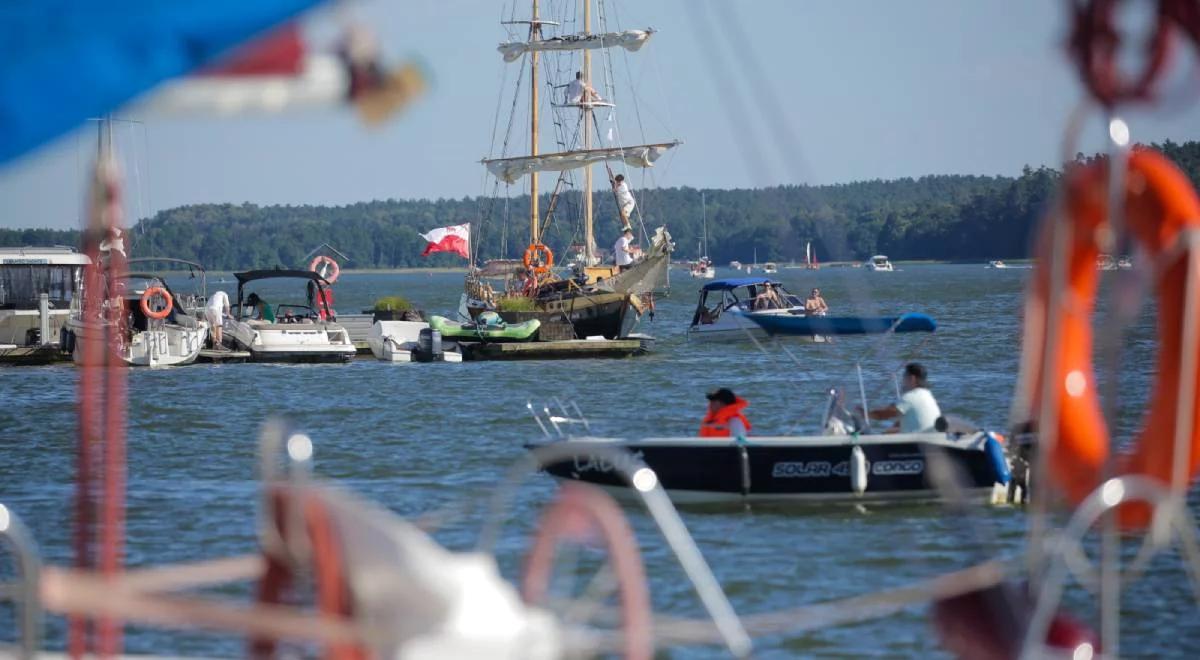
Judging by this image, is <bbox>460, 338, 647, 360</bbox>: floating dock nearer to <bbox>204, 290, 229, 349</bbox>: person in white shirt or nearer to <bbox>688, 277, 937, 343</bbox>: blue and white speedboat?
<bbox>688, 277, 937, 343</bbox>: blue and white speedboat

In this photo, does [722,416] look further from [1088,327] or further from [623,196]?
[623,196]

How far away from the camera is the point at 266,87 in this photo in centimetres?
444

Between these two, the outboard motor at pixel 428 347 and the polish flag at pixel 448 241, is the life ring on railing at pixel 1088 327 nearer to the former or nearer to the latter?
the outboard motor at pixel 428 347

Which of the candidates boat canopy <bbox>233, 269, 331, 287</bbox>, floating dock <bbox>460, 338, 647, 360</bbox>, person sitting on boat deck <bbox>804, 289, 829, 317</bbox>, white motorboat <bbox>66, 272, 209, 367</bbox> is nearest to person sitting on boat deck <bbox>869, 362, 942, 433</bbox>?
white motorboat <bbox>66, 272, 209, 367</bbox>

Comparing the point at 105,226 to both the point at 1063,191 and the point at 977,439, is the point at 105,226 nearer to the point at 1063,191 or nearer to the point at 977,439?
the point at 1063,191

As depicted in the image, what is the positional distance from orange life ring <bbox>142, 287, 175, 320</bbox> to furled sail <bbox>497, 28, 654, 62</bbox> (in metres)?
Answer: 27.9

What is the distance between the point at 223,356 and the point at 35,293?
4966mm

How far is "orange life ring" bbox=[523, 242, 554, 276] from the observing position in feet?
A: 185

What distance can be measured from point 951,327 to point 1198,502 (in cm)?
4849

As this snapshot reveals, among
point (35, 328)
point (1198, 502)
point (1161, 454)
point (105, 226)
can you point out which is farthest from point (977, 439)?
point (35, 328)

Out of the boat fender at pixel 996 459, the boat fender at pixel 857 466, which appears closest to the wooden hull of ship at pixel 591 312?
the boat fender at pixel 857 466

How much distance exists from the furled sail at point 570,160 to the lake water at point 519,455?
1087cm

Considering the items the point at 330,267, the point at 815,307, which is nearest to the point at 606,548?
the point at 330,267

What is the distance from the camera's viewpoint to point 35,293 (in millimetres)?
42656
